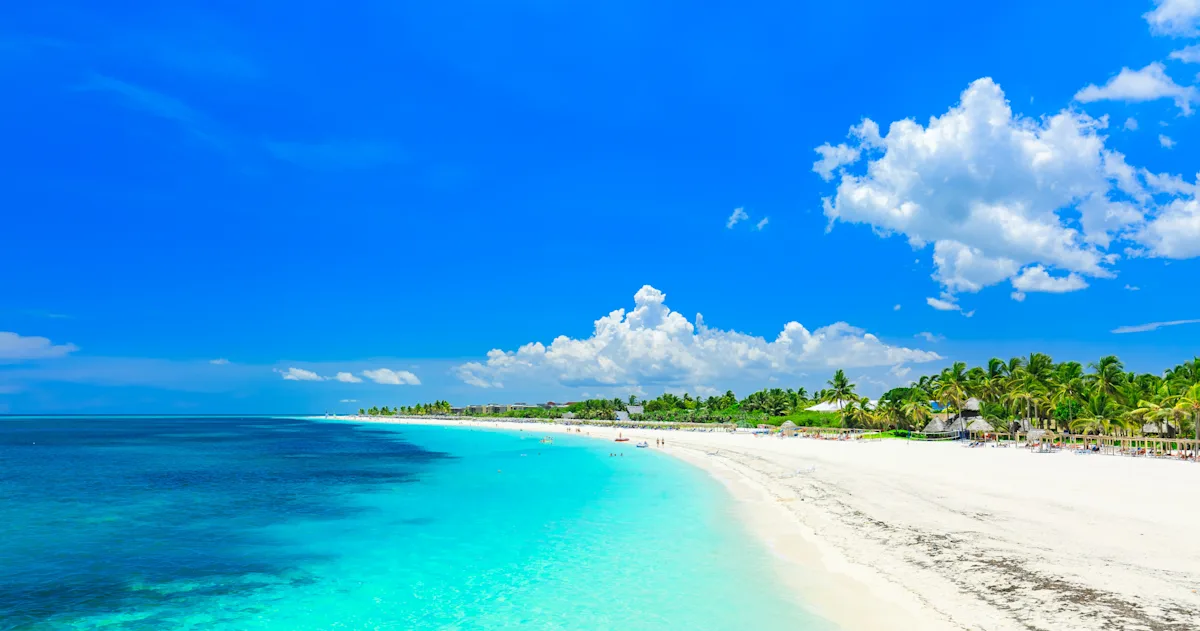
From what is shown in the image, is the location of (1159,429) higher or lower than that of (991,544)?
higher

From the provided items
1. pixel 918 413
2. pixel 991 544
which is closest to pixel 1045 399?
pixel 918 413

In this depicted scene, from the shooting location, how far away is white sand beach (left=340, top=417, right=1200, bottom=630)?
10.8 metres

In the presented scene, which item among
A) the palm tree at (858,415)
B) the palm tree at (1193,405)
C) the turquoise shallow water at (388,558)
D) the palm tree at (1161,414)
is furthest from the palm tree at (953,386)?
the turquoise shallow water at (388,558)

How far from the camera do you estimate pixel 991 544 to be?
15.4m

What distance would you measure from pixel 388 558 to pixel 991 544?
16.0 m

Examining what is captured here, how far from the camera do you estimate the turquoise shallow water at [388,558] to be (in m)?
13.0

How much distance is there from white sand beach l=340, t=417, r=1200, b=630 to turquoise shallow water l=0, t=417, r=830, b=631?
152 centimetres

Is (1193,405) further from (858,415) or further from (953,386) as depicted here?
(858,415)

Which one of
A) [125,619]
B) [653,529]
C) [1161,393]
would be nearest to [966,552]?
[653,529]

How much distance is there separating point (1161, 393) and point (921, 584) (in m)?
50.8

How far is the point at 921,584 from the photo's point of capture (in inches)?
497

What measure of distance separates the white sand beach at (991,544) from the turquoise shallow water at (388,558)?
1.52 m

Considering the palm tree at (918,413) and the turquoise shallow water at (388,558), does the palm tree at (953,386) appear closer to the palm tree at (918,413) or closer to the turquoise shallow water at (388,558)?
the palm tree at (918,413)

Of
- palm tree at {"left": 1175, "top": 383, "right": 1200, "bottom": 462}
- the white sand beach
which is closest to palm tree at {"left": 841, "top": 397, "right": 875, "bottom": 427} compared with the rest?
palm tree at {"left": 1175, "top": 383, "right": 1200, "bottom": 462}
